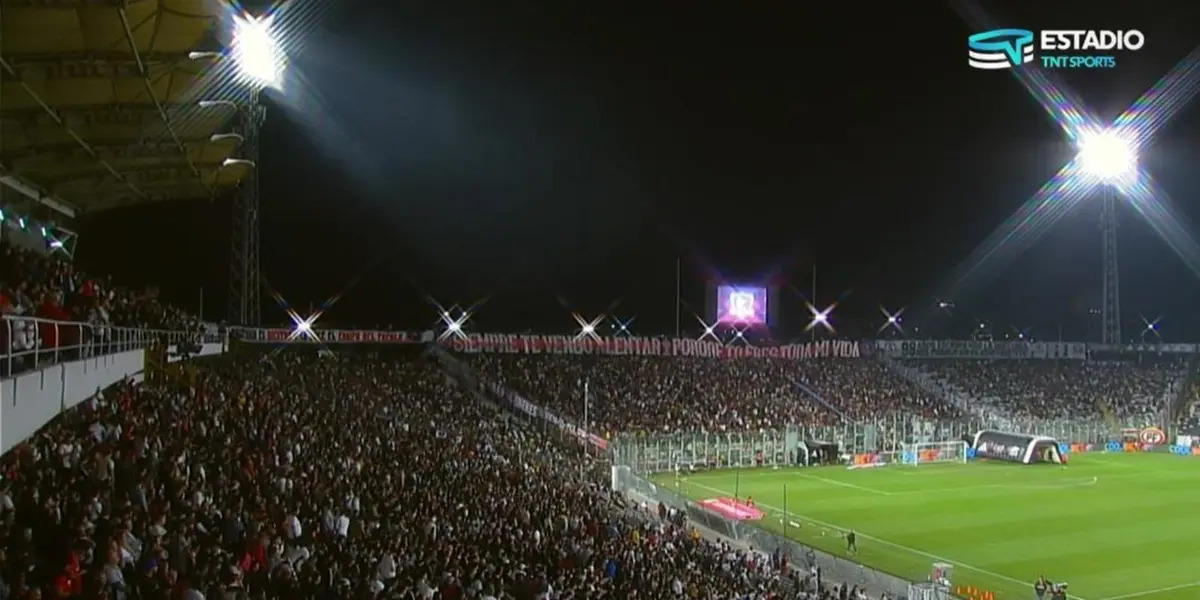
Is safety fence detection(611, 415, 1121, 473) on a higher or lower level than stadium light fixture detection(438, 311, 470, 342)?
lower

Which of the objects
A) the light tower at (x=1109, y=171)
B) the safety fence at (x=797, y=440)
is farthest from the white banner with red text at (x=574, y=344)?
the light tower at (x=1109, y=171)

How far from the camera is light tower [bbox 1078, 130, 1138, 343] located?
64188mm

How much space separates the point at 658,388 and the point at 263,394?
98.5 feet

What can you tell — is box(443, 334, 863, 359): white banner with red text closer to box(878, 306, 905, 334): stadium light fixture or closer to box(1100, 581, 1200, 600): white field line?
box(878, 306, 905, 334): stadium light fixture

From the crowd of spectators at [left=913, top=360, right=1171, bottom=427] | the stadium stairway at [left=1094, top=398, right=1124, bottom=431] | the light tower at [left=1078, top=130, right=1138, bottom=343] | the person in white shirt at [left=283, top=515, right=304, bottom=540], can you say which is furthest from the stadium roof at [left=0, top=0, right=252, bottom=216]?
the light tower at [left=1078, top=130, right=1138, bottom=343]

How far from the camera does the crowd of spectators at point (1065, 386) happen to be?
6256 cm

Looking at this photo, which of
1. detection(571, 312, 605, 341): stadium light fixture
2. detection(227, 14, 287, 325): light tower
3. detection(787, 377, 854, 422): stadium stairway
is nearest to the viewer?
detection(227, 14, 287, 325): light tower

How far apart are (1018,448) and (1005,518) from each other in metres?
17.2

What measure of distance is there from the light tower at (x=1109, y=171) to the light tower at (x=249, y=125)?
52.0 m

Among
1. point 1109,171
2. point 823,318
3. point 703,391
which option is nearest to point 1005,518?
point 703,391

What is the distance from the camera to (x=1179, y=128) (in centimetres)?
6869

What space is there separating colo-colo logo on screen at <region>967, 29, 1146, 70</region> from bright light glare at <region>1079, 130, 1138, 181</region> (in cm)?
473

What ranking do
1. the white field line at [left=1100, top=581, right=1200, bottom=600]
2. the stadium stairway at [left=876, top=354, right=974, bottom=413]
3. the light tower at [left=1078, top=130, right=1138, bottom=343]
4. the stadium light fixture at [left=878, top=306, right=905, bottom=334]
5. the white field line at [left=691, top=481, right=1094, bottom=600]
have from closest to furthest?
1. the white field line at [left=1100, top=581, right=1200, bottom=600]
2. the white field line at [left=691, top=481, right=1094, bottom=600]
3. the stadium stairway at [left=876, top=354, right=974, bottom=413]
4. the light tower at [left=1078, top=130, right=1138, bottom=343]
5. the stadium light fixture at [left=878, top=306, right=905, bottom=334]

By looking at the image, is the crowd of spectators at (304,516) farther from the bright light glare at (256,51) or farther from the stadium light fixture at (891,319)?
the stadium light fixture at (891,319)
